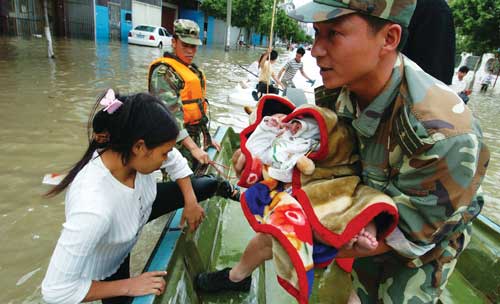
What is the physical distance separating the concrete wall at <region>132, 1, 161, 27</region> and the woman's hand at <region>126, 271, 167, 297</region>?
2473cm

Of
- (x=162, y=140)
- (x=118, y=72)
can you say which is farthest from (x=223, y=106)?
(x=162, y=140)

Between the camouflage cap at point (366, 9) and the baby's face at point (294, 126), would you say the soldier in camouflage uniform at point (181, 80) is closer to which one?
the baby's face at point (294, 126)

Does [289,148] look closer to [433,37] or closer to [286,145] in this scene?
[286,145]

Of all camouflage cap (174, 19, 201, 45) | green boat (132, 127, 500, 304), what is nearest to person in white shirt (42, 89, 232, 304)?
green boat (132, 127, 500, 304)

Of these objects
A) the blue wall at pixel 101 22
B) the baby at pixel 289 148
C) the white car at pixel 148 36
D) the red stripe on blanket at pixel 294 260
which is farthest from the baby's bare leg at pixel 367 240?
the blue wall at pixel 101 22

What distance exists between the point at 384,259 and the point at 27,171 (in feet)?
14.9

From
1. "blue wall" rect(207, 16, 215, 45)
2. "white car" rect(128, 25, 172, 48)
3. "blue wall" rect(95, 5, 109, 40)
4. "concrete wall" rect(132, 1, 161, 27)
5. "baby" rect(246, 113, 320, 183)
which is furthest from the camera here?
"blue wall" rect(207, 16, 215, 45)

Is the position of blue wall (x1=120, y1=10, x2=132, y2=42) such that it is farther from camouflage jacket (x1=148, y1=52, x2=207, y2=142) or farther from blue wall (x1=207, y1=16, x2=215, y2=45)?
camouflage jacket (x1=148, y1=52, x2=207, y2=142)

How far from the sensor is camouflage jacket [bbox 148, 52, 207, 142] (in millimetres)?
2629

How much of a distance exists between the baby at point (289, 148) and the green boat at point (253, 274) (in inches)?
28.3

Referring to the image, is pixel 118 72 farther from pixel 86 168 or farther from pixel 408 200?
pixel 408 200

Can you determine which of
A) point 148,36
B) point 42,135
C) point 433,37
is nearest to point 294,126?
point 433,37

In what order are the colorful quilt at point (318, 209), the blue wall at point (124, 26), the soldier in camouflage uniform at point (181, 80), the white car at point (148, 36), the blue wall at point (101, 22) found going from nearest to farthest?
the colorful quilt at point (318, 209), the soldier in camouflage uniform at point (181, 80), the white car at point (148, 36), the blue wall at point (101, 22), the blue wall at point (124, 26)

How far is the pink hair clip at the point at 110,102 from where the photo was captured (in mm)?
1356
